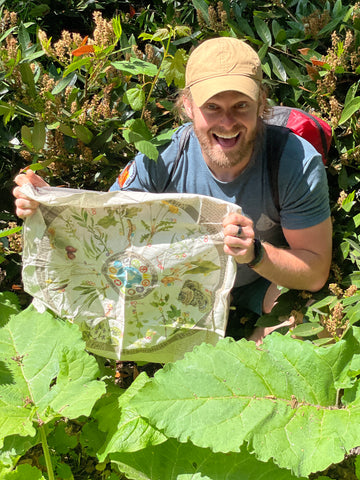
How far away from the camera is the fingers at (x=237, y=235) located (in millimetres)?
1817

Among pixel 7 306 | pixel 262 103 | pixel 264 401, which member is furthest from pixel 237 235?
pixel 7 306

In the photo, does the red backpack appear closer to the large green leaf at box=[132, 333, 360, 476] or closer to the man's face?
the man's face

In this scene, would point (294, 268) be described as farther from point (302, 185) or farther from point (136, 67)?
point (136, 67)

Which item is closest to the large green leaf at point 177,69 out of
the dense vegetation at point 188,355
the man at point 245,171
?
the dense vegetation at point 188,355

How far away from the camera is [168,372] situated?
165cm

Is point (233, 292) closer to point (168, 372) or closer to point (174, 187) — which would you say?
point (174, 187)

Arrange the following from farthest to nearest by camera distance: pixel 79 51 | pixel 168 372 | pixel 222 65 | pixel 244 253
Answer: pixel 79 51
pixel 222 65
pixel 244 253
pixel 168 372

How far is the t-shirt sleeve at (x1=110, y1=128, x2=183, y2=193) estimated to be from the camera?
2227 millimetres

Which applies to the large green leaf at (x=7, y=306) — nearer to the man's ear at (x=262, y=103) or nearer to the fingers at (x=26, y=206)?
the fingers at (x=26, y=206)

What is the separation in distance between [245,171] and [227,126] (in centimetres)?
20

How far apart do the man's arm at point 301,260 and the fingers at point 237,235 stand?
0.16 meters

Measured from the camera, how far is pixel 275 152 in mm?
2111

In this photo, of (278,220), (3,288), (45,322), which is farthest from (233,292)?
(3,288)

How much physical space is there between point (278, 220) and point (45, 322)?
3.16 ft
